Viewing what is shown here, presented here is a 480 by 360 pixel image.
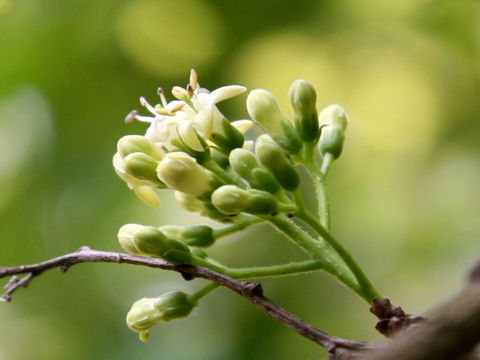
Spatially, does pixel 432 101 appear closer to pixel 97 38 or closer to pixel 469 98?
pixel 469 98

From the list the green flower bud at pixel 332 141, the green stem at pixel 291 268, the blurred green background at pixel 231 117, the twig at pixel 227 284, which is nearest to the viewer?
the twig at pixel 227 284

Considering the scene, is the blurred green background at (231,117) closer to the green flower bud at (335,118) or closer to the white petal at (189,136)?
the green flower bud at (335,118)

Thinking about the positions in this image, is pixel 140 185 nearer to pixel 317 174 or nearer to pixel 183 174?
pixel 183 174

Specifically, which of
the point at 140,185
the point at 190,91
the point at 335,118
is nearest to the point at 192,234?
the point at 140,185

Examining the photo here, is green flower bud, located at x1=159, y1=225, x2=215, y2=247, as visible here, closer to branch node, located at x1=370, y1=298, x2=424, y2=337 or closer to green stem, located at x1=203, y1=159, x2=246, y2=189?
green stem, located at x1=203, y1=159, x2=246, y2=189

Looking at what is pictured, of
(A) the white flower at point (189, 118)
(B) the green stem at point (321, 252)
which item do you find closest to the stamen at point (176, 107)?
(A) the white flower at point (189, 118)

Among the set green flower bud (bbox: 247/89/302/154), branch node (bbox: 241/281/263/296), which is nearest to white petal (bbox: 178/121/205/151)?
green flower bud (bbox: 247/89/302/154)
